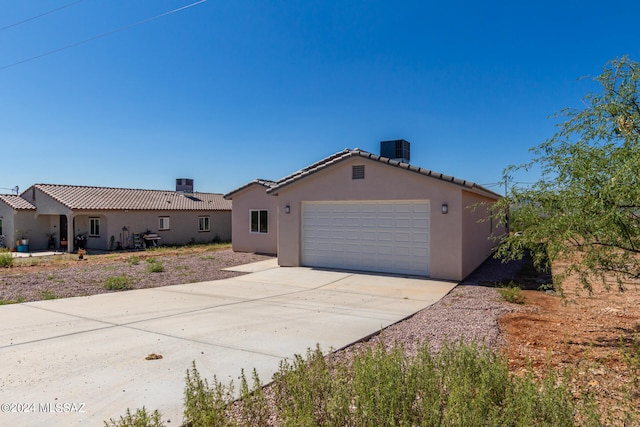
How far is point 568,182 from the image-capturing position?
18.1ft

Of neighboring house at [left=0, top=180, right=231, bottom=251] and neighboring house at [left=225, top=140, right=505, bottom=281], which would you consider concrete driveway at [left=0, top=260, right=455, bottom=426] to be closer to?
neighboring house at [left=225, top=140, right=505, bottom=281]

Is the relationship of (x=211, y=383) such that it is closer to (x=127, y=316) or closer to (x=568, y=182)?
(x=127, y=316)

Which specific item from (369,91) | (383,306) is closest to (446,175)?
(383,306)

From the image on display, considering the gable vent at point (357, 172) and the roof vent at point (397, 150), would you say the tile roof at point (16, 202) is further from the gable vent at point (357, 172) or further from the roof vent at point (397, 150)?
the roof vent at point (397, 150)

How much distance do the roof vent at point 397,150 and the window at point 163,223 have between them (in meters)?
17.7

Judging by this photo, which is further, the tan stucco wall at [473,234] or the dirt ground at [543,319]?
the tan stucco wall at [473,234]

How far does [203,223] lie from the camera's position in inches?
1153

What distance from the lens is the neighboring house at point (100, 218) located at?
2417 centimetres

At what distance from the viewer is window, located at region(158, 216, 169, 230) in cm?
2702

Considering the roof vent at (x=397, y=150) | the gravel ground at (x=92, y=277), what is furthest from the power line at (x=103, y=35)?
the roof vent at (x=397, y=150)

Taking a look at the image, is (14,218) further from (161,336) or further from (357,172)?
Result: (161,336)

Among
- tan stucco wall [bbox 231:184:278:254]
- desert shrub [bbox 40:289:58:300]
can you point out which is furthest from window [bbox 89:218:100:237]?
desert shrub [bbox 40:289:58:300]

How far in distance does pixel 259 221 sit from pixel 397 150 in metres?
8.68

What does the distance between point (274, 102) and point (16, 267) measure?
13.7 m
